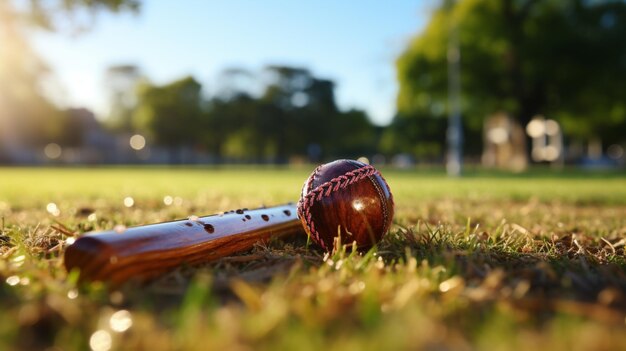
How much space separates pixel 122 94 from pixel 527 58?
6598cm

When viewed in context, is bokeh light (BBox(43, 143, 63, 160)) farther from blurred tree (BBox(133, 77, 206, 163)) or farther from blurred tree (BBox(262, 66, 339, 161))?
blurred tree (BBox(262, 66, 339, 161))

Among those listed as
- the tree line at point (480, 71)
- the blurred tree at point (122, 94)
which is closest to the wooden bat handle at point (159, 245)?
the tree line at point (480, 71)

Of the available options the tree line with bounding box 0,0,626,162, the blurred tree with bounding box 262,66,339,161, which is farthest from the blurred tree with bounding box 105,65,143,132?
the blurred tree with bounding box 262,66,339,161

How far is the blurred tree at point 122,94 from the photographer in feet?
252

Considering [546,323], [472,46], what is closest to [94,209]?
[546,323]

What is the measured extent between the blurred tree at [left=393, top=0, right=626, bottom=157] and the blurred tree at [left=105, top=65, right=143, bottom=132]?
55.4m

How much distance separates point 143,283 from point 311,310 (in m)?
0.80

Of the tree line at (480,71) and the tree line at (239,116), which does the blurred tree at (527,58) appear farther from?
the tree line at (239,116)

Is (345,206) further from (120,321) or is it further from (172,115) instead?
(172,115)

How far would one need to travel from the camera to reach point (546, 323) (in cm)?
155

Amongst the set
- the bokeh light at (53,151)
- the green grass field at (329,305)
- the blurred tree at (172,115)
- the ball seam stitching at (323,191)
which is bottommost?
the bokeh light at (53,151)

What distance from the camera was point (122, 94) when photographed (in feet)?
260

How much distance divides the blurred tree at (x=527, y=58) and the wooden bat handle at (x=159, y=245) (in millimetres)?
30950

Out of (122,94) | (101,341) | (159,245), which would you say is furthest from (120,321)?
(122,94)
